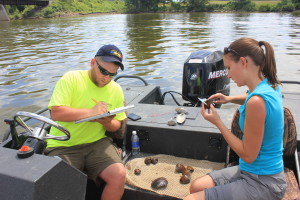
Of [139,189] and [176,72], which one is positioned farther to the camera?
[176,72]

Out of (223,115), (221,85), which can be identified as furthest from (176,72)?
(223,115)

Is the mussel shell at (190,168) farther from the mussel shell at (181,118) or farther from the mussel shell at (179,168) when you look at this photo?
the mussel shell at (181,118)

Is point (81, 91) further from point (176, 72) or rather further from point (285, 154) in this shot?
point (176, 72)

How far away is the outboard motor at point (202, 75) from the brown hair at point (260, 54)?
1.90 m

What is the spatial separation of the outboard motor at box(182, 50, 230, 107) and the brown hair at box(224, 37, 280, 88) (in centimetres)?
190

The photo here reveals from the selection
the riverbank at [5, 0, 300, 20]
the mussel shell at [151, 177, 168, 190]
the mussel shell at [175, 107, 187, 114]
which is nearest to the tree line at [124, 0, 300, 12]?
the riverbank at [5, 0, 300, 20]

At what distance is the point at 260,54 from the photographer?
167 cm

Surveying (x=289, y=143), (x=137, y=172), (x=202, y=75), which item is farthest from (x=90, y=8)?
(x=289, y=143)

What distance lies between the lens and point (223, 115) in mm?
2801

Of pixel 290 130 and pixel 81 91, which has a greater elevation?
pixel 81 91

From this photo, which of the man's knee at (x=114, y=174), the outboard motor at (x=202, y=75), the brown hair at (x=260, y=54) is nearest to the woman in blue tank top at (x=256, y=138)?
the brown hair at (x=260, y=54)

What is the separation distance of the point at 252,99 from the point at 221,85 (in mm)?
2344

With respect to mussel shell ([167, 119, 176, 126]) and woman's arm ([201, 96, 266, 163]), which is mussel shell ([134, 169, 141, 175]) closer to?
mussel shell ([167, 119, 176, 126])

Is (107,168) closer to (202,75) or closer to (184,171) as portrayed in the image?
(184,171)
